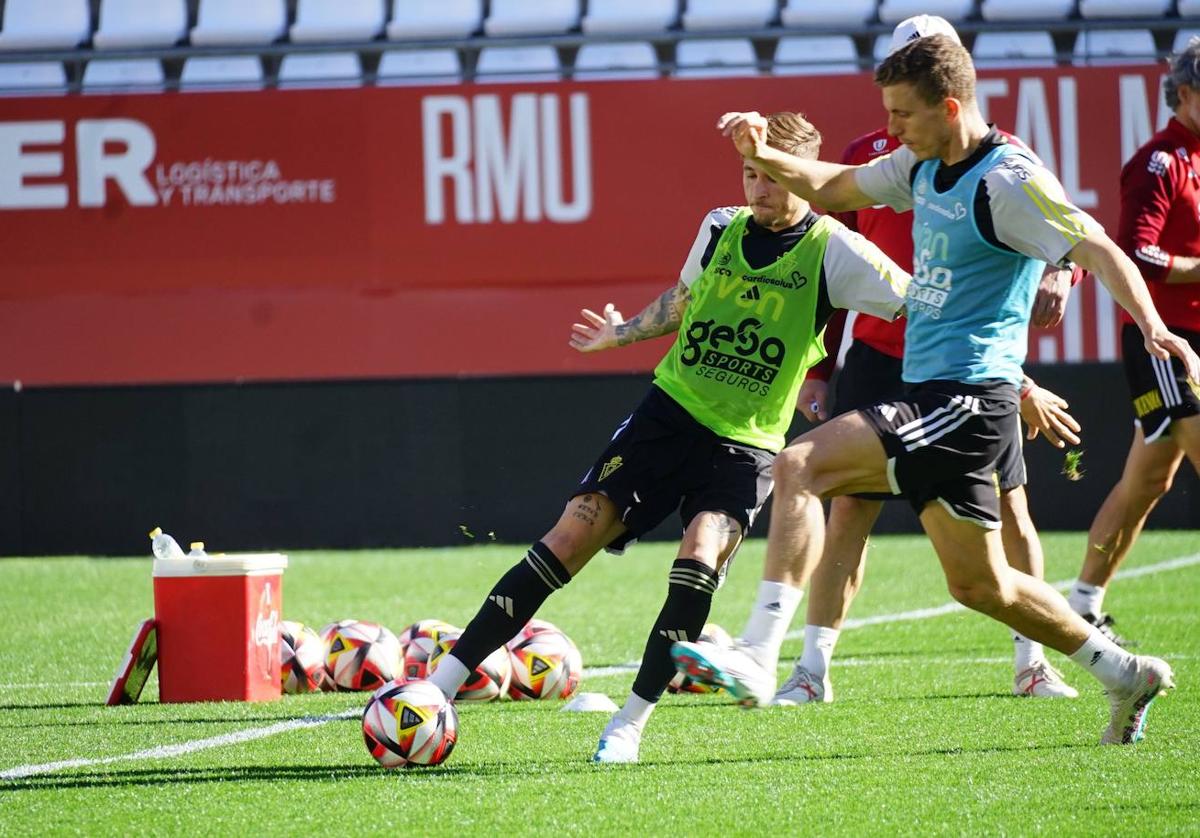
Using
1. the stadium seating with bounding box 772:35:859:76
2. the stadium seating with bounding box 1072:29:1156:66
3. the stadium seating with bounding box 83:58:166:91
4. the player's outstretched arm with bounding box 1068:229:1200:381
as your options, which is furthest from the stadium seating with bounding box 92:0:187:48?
the player's outstretched arm with bounding box 1068:229:1200:381

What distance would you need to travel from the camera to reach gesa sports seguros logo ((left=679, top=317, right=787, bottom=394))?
5.28m

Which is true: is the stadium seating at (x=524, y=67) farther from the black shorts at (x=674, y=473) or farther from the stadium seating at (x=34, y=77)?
the black shorts at (x=674, y=473)

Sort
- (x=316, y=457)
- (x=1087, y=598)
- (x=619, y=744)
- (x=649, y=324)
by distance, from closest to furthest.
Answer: (x=619, y=744) < (x=649, y=324) < (x=1087, y=598) < (x=316, y=457)

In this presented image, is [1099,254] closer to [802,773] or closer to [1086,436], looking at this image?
[802,773]

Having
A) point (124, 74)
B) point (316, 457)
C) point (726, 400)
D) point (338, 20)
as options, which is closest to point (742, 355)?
point (726, 400)

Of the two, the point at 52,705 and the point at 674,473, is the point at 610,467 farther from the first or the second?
the point at 52,705

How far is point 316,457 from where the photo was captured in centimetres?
1370

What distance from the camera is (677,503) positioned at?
5.29 metres

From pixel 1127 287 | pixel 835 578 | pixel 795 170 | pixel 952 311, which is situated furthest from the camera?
pixel 835 578

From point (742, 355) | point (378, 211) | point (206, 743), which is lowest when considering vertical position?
point (206, 743)

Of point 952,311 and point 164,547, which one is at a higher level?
point 952,311

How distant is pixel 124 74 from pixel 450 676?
47.6ft

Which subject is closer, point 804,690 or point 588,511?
point 588,511

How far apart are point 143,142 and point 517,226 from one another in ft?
13.2
